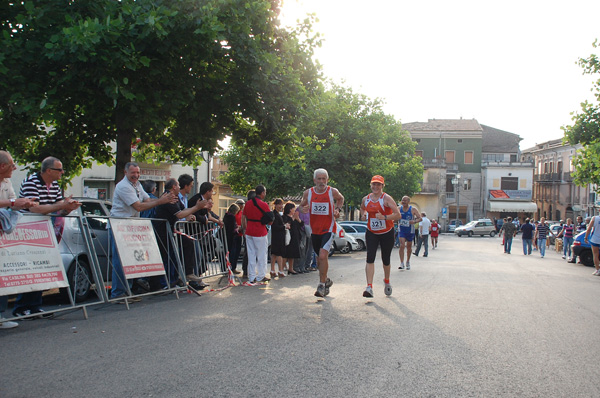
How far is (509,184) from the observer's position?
81.9 m

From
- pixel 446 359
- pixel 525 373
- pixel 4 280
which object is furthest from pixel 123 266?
pixel 525 373

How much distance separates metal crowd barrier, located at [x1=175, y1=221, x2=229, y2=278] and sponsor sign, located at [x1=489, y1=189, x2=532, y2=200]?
7369 cm

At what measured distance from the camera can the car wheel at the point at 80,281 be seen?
8.59 meters

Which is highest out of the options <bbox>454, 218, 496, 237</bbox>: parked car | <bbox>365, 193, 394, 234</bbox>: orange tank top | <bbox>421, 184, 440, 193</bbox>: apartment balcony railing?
<bbox>421, 184, 440, 193</bbox>: apartment balcony railing

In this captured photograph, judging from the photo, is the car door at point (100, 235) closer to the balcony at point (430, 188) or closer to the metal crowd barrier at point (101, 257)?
the metal crowd barrier at point (101, 257)

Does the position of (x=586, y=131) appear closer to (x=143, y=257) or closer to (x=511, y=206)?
(x=143, y=257)

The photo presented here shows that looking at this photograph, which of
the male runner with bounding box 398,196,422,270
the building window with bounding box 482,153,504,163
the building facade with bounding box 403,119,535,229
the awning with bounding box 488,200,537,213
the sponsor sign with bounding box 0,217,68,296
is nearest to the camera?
the sponsor sign with bounding box 0,217,68,296

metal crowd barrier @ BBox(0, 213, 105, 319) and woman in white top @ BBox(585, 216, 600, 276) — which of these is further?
woman in white top @ BBox(585, 216, 600, 276)

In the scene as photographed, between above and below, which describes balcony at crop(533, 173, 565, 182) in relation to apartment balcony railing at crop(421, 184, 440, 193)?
above

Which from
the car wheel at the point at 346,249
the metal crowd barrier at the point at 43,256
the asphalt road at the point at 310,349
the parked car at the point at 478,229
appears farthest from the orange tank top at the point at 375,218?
the parked car at the point at 478,229

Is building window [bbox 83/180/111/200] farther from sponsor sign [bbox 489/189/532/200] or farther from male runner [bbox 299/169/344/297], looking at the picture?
sponsor sign [bbox 489/189/532/200]

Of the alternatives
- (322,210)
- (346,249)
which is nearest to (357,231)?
(346,249)

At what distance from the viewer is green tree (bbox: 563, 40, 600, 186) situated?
31859 millimetres

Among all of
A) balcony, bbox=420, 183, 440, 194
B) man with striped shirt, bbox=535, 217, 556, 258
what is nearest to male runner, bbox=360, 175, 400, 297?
man with striped shirt, bbox=535, 217, 556, 258
